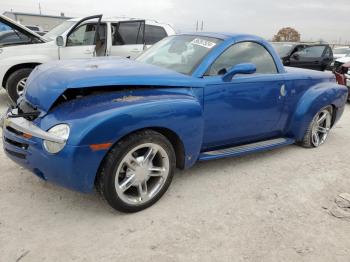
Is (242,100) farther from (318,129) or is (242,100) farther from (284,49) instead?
(284,49)

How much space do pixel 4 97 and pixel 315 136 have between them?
6312mm

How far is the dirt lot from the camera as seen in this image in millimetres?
2406

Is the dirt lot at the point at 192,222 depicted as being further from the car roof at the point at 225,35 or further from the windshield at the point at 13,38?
the windshield at the point at 13,38

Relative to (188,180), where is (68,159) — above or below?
above

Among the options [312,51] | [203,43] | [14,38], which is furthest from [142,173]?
[312,51]

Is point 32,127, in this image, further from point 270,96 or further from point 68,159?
point 270,96

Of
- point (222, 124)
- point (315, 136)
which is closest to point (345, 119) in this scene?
point (315, 136)

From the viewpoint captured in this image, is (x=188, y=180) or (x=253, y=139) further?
(x=253, y=139)

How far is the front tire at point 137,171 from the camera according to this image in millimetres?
2600

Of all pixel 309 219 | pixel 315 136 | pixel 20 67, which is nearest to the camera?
Result: pixel 309 219

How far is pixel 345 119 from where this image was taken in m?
6.77

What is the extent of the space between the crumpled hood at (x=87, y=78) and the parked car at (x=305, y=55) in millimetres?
7754

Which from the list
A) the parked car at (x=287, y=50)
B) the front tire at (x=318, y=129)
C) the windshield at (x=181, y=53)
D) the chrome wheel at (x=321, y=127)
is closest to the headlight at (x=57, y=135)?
the windshield at (x=181, y=53)

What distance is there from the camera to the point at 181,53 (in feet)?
11.8
